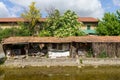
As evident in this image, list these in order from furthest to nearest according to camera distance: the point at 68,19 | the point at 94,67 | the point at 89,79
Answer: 1. the point at 68,19
2. the point at 94,67
3. the point at 89,79

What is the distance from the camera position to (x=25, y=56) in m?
40.9

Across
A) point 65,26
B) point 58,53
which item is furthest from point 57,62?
point 65,26

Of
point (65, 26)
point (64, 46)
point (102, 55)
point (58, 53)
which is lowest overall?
point (102, 55)

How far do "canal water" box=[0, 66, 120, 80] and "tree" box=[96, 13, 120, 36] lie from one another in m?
18.0

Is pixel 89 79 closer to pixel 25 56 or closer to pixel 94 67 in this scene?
pixel 94 67

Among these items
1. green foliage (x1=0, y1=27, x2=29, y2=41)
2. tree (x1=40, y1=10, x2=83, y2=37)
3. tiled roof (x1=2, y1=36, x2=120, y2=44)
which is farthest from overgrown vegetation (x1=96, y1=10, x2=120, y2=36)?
green foliage (x1=0, y1=27, x2=29, y2=41)

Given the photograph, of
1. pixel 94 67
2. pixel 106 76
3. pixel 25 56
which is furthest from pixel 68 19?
pixel 106 76

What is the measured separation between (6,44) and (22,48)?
8.53 feet

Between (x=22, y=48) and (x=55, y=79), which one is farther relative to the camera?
(x=22, y=48)

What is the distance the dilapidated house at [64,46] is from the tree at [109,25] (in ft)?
33.3

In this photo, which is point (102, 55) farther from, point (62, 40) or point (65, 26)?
point (65, 26)

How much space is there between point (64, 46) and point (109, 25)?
14.3m

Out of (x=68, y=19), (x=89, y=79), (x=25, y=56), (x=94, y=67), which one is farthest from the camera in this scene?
(x=68, y=19)

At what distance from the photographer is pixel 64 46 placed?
42.2 meters
